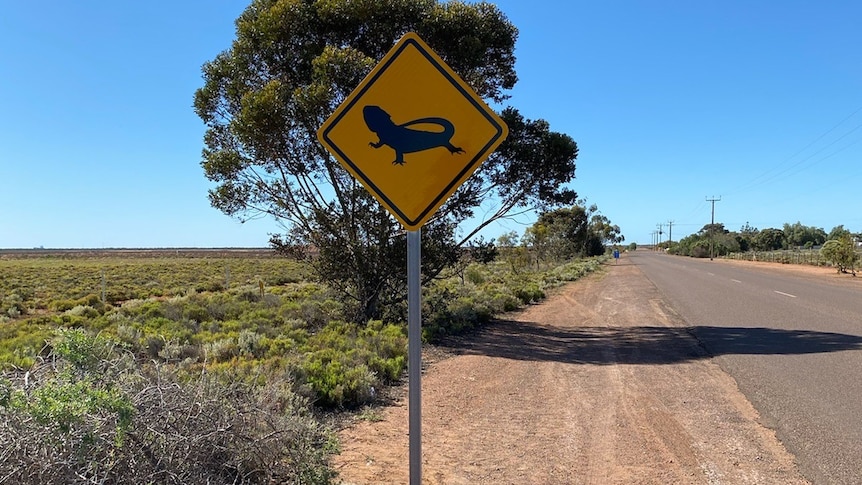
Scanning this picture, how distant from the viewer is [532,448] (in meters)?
5.45

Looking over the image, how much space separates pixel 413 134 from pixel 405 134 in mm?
42

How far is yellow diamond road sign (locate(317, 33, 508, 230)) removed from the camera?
305 cm

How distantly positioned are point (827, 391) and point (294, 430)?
21.4 feet

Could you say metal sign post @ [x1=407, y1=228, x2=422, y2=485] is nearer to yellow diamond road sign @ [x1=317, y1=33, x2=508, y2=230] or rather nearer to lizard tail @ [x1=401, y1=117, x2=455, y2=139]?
yellow diamond road sign @ [x1=317, y1=33, x2=508, y2=230]

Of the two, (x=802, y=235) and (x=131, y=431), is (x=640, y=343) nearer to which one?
(x=131, y=431)

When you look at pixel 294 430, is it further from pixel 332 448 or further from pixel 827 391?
pixel 827 391

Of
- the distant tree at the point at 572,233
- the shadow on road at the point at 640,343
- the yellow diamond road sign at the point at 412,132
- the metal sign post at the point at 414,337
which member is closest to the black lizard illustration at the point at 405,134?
the yellow diamond road sign at the point at 412,132

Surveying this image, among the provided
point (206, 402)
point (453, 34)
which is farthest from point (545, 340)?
point (206, 402)

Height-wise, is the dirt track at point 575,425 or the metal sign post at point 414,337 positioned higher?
the metal sign post at point 414,337

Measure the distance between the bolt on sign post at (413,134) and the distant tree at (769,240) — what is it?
388ft

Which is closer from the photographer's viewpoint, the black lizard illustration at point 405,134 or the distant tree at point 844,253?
the black lizard illustration at point 405,134

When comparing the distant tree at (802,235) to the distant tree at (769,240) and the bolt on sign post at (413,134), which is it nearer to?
the distant tree at (769,240)

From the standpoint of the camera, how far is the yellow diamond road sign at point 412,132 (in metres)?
3.05

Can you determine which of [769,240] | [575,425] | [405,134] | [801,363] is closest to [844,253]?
[801,363]
